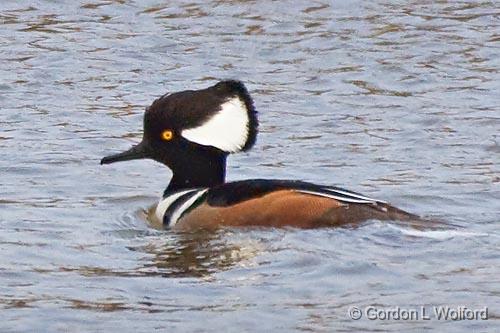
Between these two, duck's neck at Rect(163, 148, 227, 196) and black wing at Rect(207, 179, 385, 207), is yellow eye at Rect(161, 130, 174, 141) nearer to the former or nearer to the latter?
duck's neck at Rect(163, 148, 227, 196)

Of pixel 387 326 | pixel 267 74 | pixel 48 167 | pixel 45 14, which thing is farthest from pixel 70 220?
pixel 45 14

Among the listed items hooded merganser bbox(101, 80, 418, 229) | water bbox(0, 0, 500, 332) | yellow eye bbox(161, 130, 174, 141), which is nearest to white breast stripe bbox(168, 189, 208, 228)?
hooded merganser bbox(101, 80, 418, 229)

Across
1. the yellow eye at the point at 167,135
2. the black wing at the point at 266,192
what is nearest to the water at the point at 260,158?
the black wing at the point at 266,192

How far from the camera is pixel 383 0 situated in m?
16.8

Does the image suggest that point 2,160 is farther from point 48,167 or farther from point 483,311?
point 483,311

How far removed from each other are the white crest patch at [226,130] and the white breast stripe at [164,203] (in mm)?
352

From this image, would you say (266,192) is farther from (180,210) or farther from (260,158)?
(260,158)

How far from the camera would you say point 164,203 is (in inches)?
404

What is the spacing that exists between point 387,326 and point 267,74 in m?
7.17

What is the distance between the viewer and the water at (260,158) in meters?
8.10

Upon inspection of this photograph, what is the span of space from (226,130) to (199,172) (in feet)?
1.33

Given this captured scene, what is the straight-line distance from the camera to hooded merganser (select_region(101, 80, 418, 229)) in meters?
9.67

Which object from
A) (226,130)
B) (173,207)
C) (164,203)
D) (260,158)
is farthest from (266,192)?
(260,158)

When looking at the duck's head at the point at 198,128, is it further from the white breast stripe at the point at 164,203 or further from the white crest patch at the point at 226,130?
the white breast stripe at the point at 164,203
